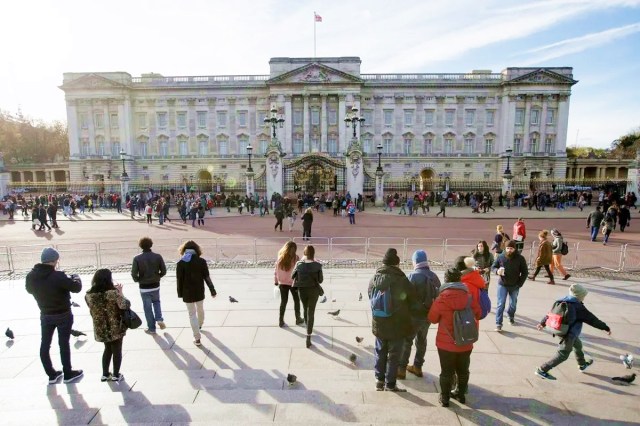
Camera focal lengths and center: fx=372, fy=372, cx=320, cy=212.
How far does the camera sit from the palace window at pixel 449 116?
5519 centimetres

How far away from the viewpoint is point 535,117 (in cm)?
5381

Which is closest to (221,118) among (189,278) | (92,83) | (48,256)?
(92,83)

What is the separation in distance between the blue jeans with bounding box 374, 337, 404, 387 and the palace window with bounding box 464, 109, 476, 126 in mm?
56705

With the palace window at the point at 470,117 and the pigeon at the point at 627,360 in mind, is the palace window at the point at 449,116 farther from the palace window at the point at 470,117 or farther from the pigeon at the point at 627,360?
the pigeon at the point at 627,360

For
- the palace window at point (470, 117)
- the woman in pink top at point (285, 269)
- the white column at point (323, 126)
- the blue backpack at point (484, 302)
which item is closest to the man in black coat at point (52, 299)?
the woman in pink top at point (285, 269)

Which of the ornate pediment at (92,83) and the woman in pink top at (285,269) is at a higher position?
the ornate pediment at (92,83)

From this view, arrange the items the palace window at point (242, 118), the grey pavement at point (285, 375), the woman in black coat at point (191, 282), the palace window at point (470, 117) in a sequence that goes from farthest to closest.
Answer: the palace window at point (242, 118), the palace window at point (470, 117), the woman in black coat at point (191, 282), the grey pavement at point (285, 375)

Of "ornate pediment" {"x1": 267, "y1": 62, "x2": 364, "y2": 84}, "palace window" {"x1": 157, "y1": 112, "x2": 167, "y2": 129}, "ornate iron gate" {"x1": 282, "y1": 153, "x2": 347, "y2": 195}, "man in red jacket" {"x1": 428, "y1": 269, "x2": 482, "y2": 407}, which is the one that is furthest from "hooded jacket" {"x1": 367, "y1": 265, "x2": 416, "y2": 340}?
"palace window" {"x1": 157, "y1": 112, "x2": 167, "y2": 129}

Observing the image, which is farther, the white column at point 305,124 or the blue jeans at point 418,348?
the white column at point 305,124

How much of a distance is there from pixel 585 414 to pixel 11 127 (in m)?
96.0

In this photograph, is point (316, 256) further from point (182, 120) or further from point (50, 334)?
point (182, 120)

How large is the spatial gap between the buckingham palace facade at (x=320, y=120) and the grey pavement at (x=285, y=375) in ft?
152

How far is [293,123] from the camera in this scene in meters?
54.4

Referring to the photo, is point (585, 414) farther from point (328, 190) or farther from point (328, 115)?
point (328, 115)
